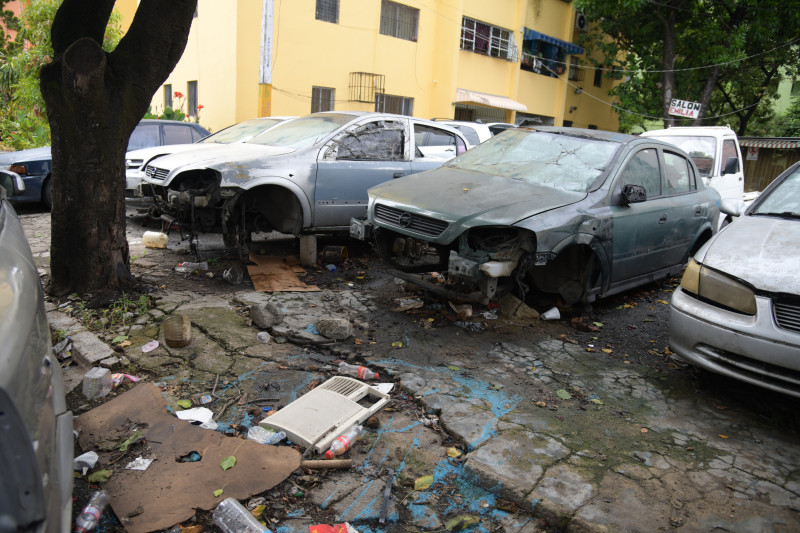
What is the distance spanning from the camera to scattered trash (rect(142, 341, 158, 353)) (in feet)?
13.0

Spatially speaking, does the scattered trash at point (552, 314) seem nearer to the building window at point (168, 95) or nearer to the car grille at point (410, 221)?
the car grille at point (410, 221)

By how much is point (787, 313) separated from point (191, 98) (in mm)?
17779

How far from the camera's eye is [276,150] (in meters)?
6.19

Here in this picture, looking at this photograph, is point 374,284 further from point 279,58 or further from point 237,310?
point 279,58

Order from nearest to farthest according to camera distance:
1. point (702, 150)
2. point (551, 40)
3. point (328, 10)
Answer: point (702, 150) < point (328, 10) < point (551, 40)

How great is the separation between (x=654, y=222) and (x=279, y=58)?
41.6ft

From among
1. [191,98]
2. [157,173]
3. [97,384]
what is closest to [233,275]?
[157,173]

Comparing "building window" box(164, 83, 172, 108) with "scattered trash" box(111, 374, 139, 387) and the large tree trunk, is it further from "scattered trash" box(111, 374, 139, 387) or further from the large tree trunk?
"scattered trash" box(111, 374, 139, 387)

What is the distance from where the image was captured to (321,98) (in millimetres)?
16688

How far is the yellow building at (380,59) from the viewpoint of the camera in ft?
49.2

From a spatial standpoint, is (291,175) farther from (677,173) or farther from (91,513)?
(677,173)

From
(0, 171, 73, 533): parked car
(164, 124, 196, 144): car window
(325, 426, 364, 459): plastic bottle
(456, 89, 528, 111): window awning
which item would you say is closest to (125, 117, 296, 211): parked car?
(164, 124, 196, 144): car window

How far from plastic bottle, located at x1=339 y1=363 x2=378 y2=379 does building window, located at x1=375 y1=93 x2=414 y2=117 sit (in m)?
14.8

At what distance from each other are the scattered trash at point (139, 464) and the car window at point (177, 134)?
7.63 meters
